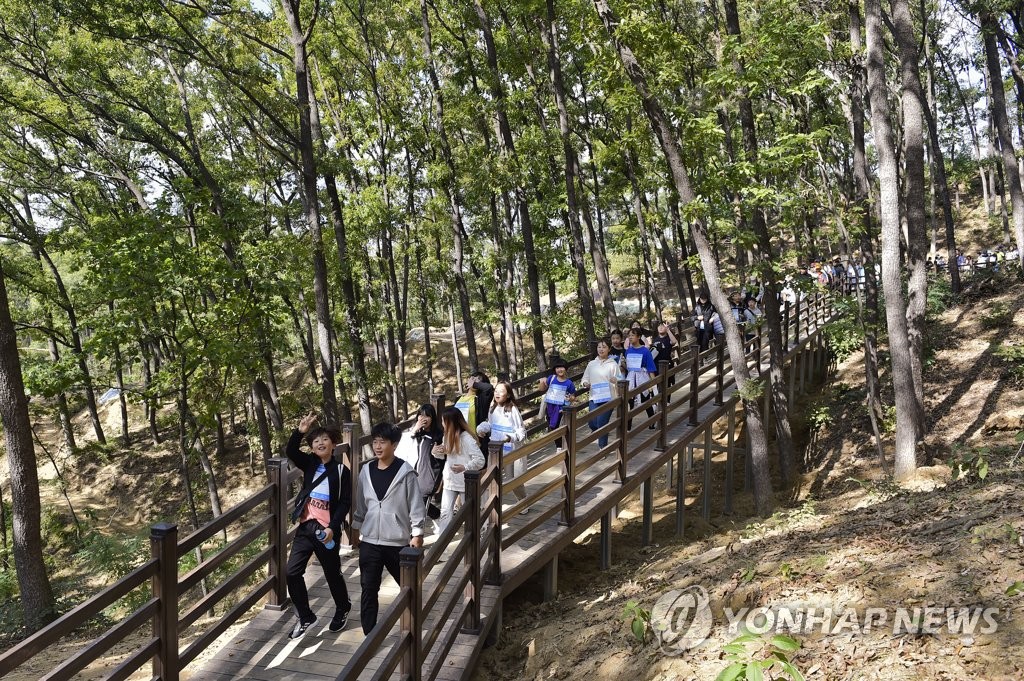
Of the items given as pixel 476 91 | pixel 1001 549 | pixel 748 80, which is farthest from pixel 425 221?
pixel 1001 549

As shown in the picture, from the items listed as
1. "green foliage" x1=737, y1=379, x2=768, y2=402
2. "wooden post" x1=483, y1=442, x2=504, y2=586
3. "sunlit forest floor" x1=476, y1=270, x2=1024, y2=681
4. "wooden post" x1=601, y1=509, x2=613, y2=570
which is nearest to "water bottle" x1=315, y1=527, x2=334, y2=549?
"wooden post" x1=483, y1=442, x2=504, y2=586

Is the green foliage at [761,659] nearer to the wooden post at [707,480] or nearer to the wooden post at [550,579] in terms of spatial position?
the wooden post at [550,579]

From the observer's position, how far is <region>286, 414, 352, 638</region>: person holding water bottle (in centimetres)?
551

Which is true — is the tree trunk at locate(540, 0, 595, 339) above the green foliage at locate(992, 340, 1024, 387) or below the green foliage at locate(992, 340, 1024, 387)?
above

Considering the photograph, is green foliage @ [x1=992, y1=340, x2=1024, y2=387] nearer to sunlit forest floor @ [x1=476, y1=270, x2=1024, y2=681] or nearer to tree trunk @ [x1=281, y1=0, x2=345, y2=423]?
sunlit forest floor @ [x1=476, y1=270, x2=1024, y2=681]

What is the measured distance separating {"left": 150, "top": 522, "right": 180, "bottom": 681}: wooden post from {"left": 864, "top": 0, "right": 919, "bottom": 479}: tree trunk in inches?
412

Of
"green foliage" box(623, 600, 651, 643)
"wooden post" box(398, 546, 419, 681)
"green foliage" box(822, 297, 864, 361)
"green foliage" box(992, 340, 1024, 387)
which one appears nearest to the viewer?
"wooden post" box(398, 546, 419, 681)

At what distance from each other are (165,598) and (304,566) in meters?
1.25

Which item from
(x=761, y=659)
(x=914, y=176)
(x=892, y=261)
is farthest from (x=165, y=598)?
(x=914, y=176)

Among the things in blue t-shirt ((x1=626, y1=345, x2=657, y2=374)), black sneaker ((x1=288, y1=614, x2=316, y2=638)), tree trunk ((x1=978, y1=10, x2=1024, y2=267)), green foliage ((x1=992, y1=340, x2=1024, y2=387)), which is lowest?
green foliage ((x1=992, y1=340, x2=1024, y2=387))

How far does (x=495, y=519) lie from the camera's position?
20.4ft

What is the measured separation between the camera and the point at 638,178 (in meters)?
19.8

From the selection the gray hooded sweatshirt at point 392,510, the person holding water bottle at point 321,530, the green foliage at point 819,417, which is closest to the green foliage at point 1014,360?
the green foliage at point 819,417

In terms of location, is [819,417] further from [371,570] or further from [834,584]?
[371,570]
